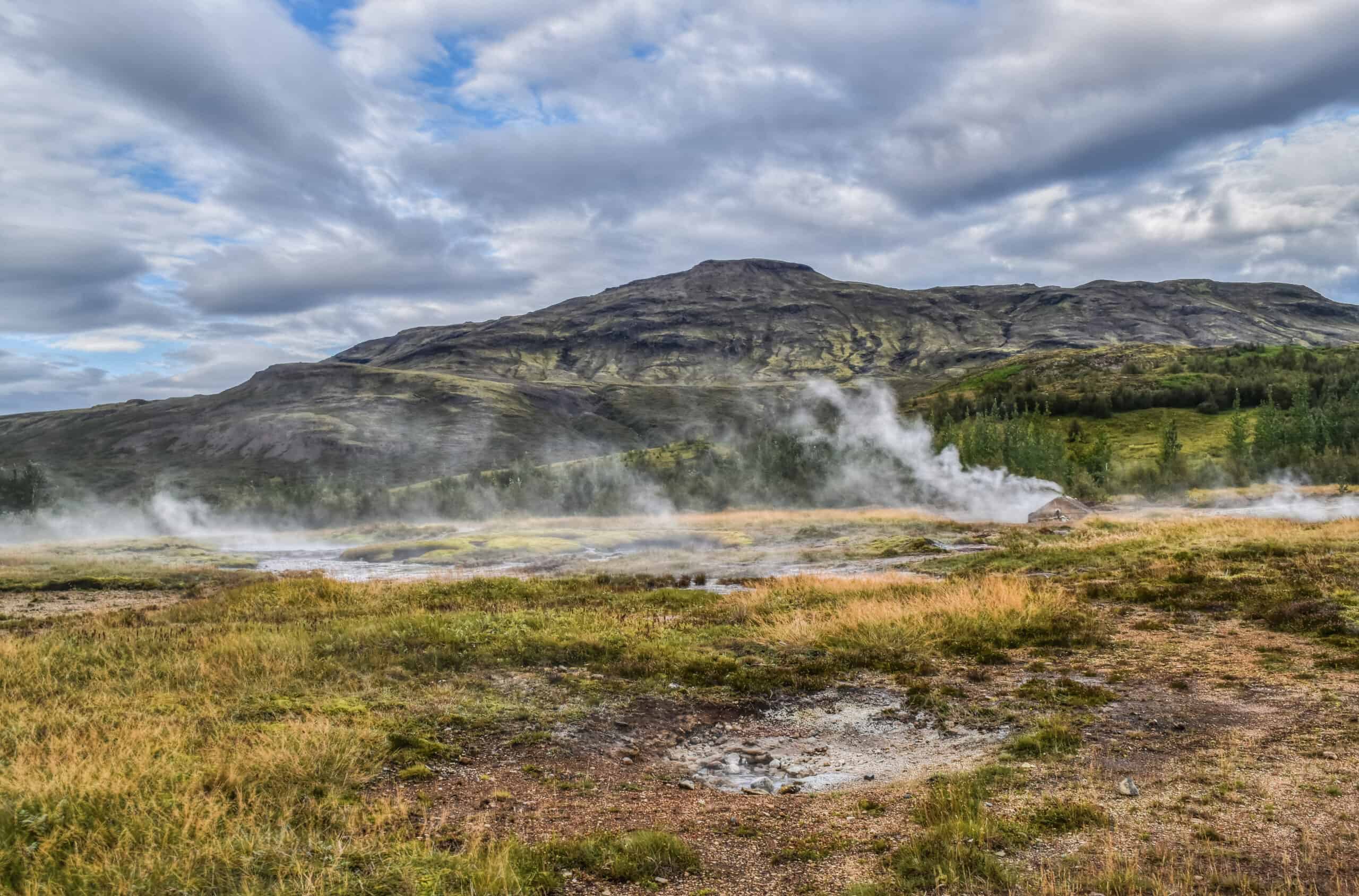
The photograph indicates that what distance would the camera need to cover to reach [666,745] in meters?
12.9

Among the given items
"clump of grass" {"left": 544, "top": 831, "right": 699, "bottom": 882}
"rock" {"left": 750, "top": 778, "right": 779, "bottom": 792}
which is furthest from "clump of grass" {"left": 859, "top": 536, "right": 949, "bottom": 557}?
"clump of grass" {"left": 544, "top": 831, "right": 699, "bottom": 882}

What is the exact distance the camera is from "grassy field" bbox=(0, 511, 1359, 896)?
24.7ft

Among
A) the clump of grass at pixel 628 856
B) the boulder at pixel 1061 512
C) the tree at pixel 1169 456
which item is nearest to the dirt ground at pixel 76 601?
the clump of grass at pixel 628 856

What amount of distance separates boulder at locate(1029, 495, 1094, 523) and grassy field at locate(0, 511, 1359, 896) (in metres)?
37.6

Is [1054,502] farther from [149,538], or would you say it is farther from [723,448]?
[149,538]

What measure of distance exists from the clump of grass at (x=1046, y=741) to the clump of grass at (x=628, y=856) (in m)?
5.81

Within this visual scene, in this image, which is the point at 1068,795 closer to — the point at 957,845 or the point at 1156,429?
the point at 957,845

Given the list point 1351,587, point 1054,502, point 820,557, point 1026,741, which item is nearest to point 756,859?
point 1026,741

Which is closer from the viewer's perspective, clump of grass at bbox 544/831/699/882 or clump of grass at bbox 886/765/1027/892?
clump of grass at bbox 886/765/1027/892

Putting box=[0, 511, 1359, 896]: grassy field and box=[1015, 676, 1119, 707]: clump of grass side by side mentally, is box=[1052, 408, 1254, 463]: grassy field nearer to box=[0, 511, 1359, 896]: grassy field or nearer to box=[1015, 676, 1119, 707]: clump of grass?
box=[0, 511, 1359, 896]: grassy field

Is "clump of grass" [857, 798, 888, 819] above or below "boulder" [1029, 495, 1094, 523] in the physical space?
above

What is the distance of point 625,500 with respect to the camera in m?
112

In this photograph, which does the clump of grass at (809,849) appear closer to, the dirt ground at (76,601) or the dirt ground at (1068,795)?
the dirt ground at (1068,795)

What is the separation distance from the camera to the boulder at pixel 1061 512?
204 feet
